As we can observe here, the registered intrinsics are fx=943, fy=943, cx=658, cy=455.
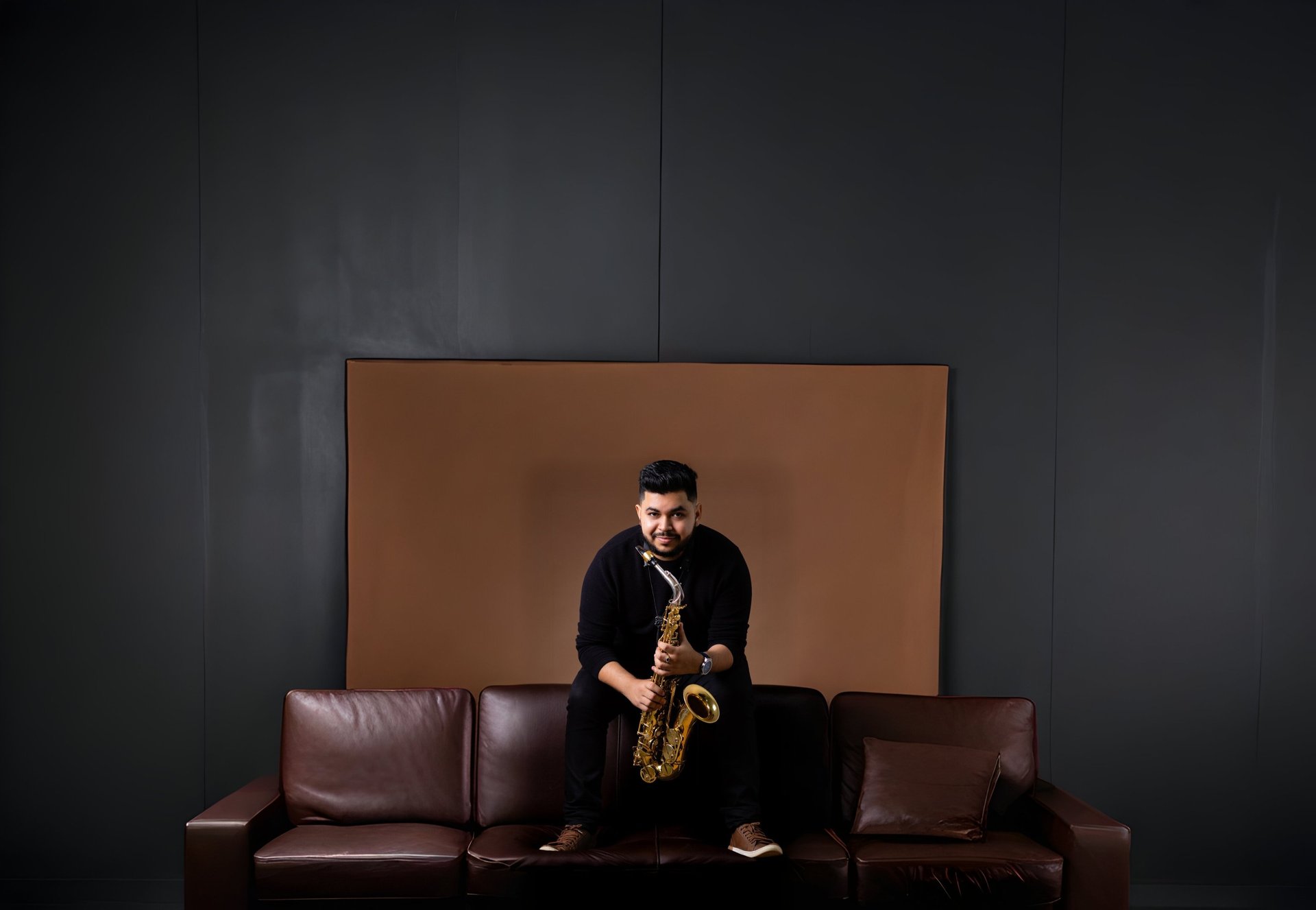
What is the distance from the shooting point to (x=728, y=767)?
133 inches

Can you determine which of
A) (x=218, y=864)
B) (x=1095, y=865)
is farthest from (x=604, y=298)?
(x=1095, y=865)

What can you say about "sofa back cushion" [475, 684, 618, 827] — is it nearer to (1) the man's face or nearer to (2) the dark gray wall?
(1) the man's face

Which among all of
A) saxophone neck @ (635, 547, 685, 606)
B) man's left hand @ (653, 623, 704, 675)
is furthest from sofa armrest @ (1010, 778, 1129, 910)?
saxophone neck @ (635, 547, 685, 606)

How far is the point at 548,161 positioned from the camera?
4.15m

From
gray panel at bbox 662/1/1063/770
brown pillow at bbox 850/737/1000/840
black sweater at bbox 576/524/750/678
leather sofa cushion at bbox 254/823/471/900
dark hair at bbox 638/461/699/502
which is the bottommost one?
leather sofa cushion at bbox 254/823/471/900

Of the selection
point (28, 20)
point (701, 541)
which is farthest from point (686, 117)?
point (28, 20)

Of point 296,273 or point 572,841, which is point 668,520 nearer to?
point 572,841

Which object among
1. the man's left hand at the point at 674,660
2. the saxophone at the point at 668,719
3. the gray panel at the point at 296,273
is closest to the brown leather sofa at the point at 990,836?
the saxophone at the point at 668,719

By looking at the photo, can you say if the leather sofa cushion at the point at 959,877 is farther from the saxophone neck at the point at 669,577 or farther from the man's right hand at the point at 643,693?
the saxophone neck at the point at 669,577

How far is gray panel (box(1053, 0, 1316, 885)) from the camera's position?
4.20 meters

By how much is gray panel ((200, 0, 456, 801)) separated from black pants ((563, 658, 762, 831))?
1357mm

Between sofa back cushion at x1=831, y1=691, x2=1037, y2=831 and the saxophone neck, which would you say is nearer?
the saxophone neck

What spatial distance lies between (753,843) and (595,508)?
152 centimetres

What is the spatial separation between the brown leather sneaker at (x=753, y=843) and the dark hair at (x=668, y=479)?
45.6 inches
